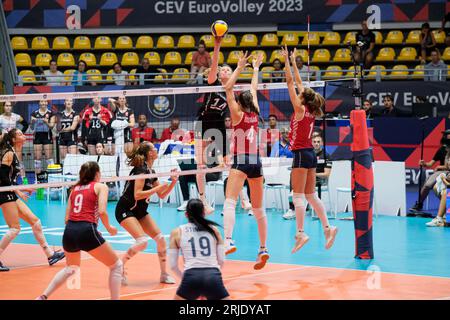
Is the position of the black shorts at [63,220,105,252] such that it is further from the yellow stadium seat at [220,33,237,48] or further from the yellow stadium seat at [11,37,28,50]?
the yellow stadium seat at [11,37,28,50]

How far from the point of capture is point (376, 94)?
930 inches

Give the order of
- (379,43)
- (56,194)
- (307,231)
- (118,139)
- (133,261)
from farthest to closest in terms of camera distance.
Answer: (379,43), (56,194), (118,139), (307,231), (133,261)

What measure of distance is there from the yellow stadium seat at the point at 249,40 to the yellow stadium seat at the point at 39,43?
21.2ft

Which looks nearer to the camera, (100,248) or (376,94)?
(100,248)

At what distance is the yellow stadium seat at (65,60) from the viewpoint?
27234 millimetres

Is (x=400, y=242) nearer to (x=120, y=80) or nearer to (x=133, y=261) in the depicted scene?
(x=133, y=261)

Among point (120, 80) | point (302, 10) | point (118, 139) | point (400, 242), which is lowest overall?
point (400, 242)

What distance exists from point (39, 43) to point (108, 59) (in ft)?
8.22

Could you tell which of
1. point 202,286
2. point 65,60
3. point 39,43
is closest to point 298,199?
point 202,286

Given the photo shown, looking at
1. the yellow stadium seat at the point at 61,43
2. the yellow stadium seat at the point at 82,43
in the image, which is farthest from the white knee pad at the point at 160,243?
the yellow stadium seat at the point at 61,43

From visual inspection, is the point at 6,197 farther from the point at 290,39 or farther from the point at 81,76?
the point at 290,39

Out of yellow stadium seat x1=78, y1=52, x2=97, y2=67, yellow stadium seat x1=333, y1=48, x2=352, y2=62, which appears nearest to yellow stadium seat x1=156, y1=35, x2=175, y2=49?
yellow stadium seat x1=78, y1=52, x2=97, y2=67

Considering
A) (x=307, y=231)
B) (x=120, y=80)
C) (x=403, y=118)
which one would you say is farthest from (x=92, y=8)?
(x=307, y=231)

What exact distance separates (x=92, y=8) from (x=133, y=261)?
17.0 m
